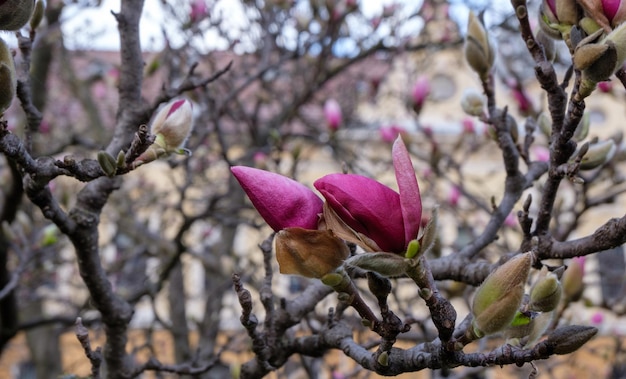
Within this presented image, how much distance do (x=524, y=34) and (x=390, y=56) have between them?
12.2 ft

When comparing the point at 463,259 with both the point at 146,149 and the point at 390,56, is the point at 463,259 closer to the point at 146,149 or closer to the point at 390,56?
the point at 146,149

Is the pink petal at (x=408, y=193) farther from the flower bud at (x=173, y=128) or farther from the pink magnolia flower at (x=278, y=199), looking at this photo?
the flower bud at (x=173, y=128)

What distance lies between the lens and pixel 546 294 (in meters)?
0.79

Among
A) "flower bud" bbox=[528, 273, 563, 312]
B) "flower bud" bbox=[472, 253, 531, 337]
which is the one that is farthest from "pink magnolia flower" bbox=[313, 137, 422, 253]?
"flower bud" bbox=[528, 273, 563, 312]

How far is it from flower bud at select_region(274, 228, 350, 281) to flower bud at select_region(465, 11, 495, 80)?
2.12ft

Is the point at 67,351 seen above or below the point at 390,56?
below

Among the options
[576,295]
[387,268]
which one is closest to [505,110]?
[576,295]

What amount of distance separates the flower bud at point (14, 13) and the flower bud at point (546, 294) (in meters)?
0.74

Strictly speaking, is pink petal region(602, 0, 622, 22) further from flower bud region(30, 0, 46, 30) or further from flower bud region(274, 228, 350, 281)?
flower bud region(30, 0, 46, 30)

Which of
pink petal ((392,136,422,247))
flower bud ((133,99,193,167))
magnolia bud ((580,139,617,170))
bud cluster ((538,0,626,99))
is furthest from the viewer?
magnolia bud ((580,139,617,170))

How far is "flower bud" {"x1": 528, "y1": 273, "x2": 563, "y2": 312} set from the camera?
0.79 metres

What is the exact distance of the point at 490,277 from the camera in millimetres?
724

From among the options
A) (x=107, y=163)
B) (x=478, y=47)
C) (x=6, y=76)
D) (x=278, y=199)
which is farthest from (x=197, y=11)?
(x=278, y=199)

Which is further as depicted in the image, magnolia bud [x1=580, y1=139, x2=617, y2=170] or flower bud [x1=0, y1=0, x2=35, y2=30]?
magnolia bud [x1=580, y1=139, x2=617, y2=170]
